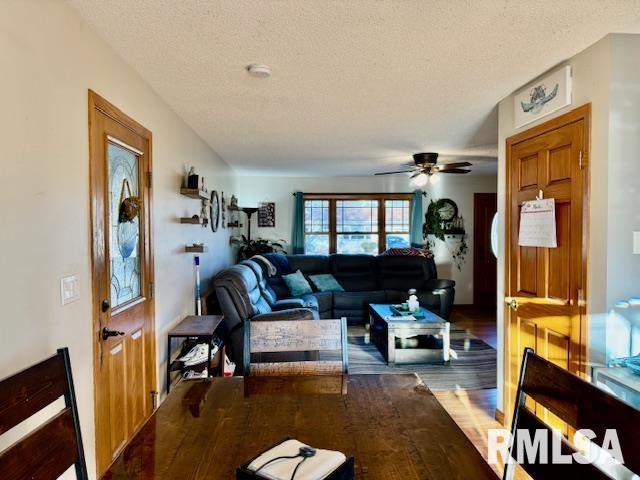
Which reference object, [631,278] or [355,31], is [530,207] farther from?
[355,31]

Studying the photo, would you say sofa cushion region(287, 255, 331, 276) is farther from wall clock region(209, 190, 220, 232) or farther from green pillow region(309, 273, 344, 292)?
wall clock region(209, 190, 220, 232)

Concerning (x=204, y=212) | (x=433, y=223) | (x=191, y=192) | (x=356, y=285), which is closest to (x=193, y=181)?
(x=191, y=192)

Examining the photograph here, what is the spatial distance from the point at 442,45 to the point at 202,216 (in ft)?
9.33

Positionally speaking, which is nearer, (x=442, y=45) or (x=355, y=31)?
(x=355, y=31)

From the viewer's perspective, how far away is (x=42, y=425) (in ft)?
3.07

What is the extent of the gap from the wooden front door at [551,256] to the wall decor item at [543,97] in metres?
0.08

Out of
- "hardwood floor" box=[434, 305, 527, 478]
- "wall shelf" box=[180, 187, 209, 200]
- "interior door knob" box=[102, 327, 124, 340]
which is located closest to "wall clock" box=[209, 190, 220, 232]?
"wall shelf" box=[180, 187, 209, 200]

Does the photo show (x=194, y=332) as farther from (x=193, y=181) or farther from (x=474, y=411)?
(x=474, y=411)

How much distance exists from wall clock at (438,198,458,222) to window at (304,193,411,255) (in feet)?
1.88

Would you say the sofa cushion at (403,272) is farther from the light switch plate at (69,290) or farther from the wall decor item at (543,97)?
the light switch plate at (69,290)

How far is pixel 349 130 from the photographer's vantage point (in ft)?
12.3

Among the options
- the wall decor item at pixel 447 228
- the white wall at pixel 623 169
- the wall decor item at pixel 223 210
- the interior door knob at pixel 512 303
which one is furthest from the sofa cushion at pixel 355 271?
the white wall at pixel 623 169

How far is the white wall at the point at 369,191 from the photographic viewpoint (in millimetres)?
6957

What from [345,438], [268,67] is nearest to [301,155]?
[268,67]
